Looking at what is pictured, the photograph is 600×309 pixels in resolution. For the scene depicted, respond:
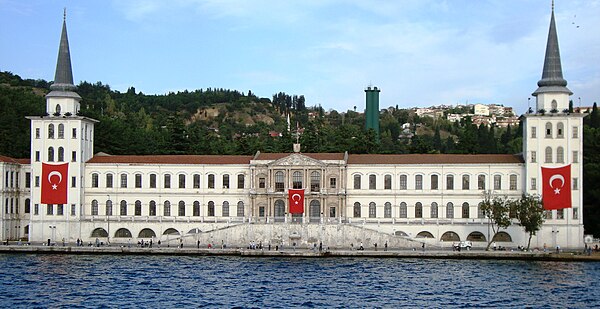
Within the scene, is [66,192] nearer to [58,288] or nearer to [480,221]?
[58,288]

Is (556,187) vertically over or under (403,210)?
over

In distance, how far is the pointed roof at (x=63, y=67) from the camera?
88.8 metres

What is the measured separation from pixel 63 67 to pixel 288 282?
40.3m

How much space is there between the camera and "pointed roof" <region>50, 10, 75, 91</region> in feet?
291

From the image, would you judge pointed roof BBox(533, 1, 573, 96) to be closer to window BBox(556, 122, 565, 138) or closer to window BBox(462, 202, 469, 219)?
window BBox(556, 122, 565, 138)

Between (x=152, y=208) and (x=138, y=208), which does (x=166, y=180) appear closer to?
(x=152, y=208)

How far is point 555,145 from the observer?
3216 inches

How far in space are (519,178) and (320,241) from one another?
19.3 m

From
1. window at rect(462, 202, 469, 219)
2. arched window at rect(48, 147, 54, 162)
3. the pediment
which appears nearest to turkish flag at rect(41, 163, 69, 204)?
arched window at rect(48, 147, 54, 162)

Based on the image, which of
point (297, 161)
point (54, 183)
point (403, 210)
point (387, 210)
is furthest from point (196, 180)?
point (403, 210)

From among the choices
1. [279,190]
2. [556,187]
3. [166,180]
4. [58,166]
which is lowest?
[279,190]

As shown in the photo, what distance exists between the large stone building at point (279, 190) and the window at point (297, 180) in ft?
0.38

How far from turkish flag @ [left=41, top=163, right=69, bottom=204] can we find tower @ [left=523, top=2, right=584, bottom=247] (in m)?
43.1

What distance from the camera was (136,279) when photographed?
61094 mm
